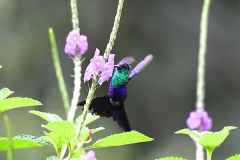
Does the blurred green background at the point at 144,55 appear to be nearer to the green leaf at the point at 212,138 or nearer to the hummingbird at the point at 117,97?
the hummingbird at the point at 117,97

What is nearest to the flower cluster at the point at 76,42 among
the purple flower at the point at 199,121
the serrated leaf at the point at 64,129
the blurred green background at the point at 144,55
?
the serrated leaf at the point at 64,129

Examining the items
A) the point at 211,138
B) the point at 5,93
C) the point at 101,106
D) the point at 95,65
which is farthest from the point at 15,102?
the point at 211,138

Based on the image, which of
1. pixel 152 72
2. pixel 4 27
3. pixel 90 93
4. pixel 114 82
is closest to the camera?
pixel 90 93

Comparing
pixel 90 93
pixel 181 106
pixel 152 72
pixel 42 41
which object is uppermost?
pixel 42 41

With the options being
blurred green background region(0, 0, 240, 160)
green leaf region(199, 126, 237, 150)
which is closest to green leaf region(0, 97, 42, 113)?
green leaf region(199, 126, 237, 150)

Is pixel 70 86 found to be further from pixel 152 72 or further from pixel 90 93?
pixel 90 93

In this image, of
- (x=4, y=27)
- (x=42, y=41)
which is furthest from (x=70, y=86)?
(x=4, y=27)
